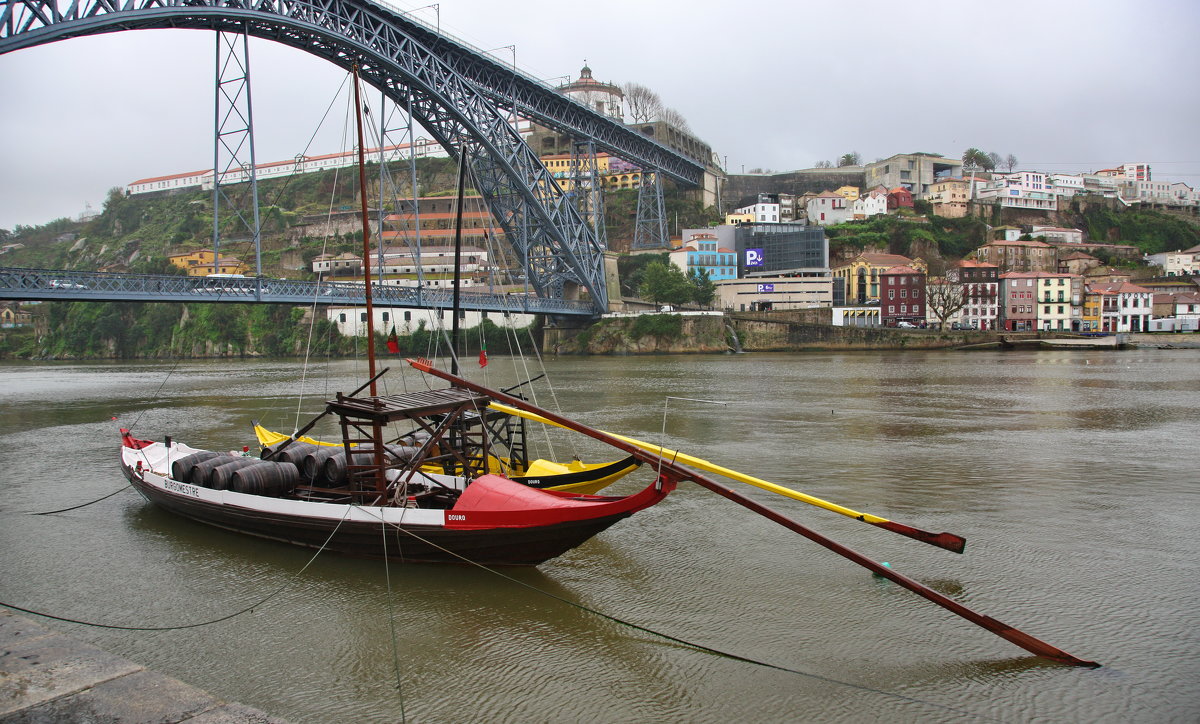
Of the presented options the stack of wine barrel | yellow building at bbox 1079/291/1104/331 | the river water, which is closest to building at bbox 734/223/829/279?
yellow building at bbox 1079/291/1104/331

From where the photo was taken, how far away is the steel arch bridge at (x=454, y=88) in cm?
2667

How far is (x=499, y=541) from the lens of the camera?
7.83m

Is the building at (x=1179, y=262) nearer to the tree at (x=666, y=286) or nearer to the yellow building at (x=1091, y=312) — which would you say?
the yellow building at (x=1091, y=312)

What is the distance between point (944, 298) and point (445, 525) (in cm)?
5938

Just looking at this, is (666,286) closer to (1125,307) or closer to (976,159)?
(1125,307)

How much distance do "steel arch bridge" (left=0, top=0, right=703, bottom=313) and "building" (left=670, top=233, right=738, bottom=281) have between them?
762cm

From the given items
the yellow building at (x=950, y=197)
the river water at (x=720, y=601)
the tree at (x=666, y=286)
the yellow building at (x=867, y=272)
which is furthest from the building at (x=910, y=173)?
the river water at (x=720, y=601)

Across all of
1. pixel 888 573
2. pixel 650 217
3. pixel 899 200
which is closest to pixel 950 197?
pixel 899 200

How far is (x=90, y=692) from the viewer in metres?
4.49

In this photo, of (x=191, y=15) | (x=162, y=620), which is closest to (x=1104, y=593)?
(x=162, y=620)

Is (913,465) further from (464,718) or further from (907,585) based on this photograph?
(464,718)

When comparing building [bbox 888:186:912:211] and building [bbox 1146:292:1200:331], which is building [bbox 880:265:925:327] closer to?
building [bbox 1146:292:1200:331]

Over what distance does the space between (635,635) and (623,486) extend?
5.51 metres

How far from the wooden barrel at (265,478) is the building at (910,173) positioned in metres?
88.2
